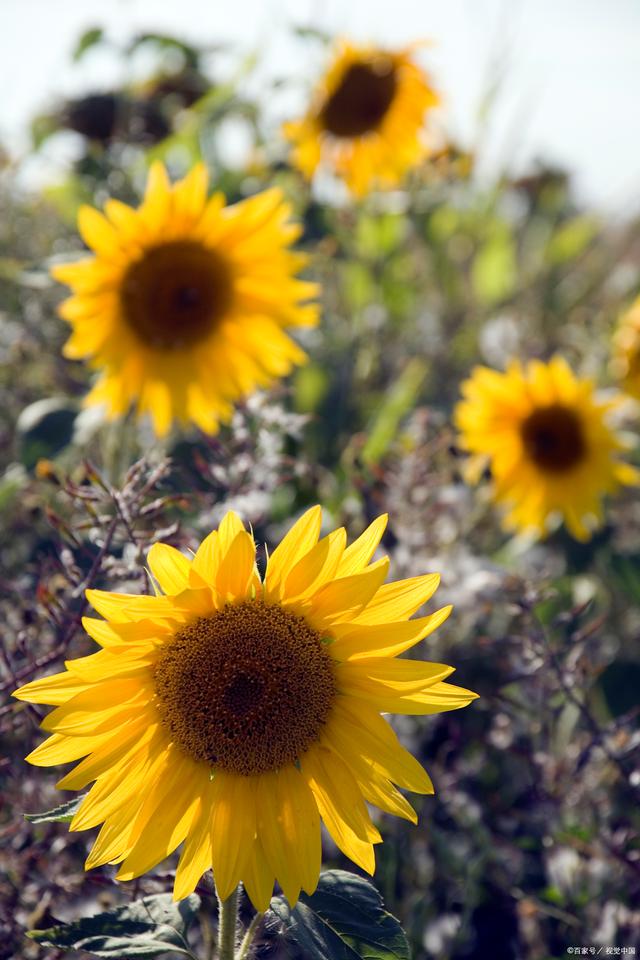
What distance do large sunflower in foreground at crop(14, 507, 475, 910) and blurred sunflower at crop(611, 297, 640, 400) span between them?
4.44 ft

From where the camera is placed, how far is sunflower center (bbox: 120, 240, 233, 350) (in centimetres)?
169

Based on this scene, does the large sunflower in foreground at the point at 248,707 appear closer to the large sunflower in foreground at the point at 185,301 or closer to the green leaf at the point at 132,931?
the green leaf at the point at 132,931

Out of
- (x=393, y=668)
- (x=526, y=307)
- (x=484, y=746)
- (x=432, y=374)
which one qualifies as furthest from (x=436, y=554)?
(x=526, y=307)

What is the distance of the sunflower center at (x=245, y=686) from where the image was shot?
31.3 inches

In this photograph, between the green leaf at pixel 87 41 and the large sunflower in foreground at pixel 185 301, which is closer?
the large sunflower in foreground at pixel 185 301

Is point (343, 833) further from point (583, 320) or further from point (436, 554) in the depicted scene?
point (583, 320)

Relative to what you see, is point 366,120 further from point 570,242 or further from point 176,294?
point 176,294

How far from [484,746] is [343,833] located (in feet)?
2.19

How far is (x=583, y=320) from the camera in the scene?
8.41 ft

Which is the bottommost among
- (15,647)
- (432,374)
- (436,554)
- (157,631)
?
(432,374)

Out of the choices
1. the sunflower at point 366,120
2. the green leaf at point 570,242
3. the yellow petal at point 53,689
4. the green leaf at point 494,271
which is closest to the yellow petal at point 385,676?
the yellow petal at point 53,689

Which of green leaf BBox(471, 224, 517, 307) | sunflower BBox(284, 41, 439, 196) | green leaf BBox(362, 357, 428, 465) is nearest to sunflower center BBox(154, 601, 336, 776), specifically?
green leaf BBox(362, 357, 428, 465)

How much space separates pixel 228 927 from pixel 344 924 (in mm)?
99

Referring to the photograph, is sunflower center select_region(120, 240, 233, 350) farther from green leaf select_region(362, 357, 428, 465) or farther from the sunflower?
the sunflower
